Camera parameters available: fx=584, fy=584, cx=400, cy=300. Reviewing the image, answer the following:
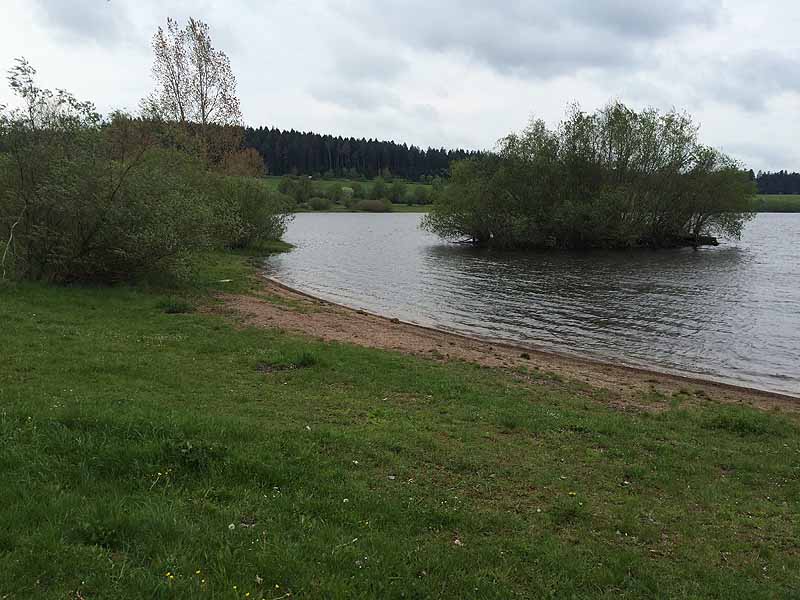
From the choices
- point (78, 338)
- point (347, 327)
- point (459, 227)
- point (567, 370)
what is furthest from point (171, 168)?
point (459, 227)

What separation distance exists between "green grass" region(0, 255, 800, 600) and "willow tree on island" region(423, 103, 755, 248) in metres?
54.3

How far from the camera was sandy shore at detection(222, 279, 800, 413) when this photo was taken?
14766mm

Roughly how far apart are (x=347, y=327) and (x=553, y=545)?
15.9 m

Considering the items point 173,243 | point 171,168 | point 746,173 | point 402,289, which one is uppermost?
point 746,173

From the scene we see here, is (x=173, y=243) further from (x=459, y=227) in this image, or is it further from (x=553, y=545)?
(x=459, y=227)

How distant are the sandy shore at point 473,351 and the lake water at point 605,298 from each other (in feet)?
5.33

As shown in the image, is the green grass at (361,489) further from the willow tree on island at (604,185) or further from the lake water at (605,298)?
the willow tree on island at (604,185)

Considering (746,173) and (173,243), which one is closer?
(173,243)

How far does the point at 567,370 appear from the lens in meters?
16.8

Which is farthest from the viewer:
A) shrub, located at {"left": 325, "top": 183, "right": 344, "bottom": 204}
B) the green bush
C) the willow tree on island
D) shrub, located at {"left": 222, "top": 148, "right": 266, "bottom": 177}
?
shrub, located at {"left": 325, "top": 183, "right": 344, "bottom": 204}

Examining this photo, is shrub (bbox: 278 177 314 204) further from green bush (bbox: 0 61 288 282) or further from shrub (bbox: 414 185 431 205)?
green bush (bbox: 0 61 288 282)

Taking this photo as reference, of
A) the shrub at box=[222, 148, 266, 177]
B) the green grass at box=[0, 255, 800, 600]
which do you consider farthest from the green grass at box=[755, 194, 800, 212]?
the green grass at box=[0, 255, 800, 600]

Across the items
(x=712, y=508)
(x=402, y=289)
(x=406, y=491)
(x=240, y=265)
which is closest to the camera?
(x=406, y=491)

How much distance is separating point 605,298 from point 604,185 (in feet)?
120
